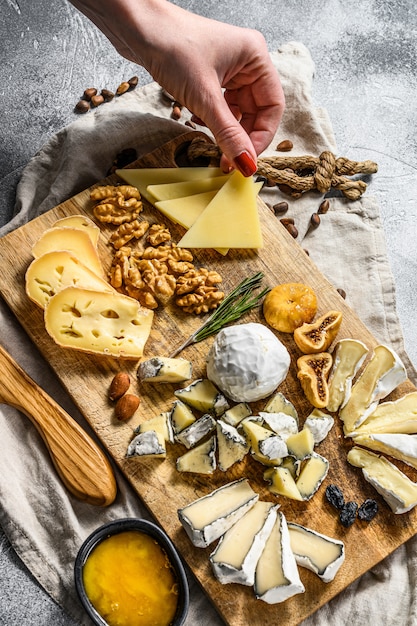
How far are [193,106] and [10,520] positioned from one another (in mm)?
1499

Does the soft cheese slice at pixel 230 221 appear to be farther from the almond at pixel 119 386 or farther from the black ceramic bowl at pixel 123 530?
the black ceramic bowl at pixel 123 530

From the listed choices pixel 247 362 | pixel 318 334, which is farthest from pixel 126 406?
pixel 318 334

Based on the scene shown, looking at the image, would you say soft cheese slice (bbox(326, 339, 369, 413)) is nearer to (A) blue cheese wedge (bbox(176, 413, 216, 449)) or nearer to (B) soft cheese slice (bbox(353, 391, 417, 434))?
(B) soft cheese slice (bbox(353, 391, 417, 434))

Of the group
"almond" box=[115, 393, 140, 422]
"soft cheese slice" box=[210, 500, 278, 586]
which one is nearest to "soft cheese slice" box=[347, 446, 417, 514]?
"soft cheese slice" box=[210, 500, 278, 586]

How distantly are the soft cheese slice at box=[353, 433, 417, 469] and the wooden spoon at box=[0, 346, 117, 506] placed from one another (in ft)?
2.78

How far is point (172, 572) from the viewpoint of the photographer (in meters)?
2.24

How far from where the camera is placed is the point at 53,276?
250cm

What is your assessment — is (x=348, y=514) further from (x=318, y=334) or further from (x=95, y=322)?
(x=95, y=322)

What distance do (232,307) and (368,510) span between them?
805 mm

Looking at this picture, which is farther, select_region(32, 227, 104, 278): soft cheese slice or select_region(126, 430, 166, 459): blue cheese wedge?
select_region(32, 227, 104, 278): soft cheese slice

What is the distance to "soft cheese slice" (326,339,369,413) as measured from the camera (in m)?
2.48

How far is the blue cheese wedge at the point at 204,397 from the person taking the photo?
243 cm

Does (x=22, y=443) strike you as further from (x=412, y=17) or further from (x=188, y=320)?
(x=412, y=17)

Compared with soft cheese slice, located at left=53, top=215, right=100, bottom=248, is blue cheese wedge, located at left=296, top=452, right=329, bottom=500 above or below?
below
